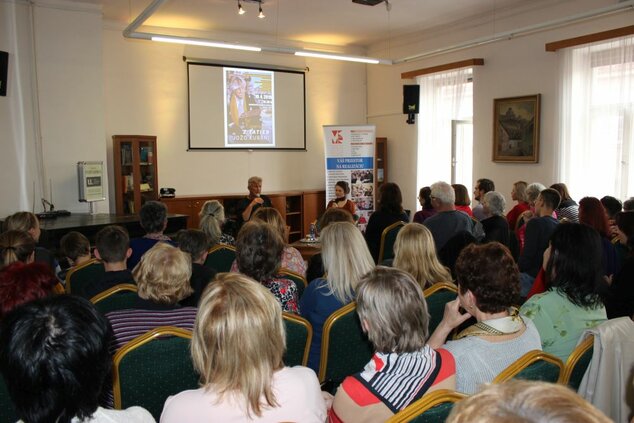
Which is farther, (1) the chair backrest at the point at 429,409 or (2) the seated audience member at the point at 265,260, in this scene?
(2) the seated audience member at the point at 265,260

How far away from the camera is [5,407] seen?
1904 millimetres

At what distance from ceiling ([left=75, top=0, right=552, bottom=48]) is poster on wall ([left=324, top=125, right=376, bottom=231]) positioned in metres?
1.83

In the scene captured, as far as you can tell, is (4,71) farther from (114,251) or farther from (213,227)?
(114,251)

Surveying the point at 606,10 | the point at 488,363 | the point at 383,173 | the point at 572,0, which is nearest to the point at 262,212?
the point at 488,363

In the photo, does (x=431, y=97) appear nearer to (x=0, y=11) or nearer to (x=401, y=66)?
(x=401, y=66)

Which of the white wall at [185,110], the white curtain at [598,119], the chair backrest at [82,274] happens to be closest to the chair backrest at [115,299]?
the chair backrest at [82,274]

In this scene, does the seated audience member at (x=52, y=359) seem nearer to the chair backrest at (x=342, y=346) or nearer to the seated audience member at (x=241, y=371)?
the seated audience member at (x=241, y=371)

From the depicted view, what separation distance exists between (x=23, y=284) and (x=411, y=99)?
837cm

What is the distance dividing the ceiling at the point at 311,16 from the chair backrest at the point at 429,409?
7387 mm

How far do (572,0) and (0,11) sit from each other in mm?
7831

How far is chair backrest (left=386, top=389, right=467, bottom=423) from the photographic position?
1.34 m

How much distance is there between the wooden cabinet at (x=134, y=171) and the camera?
8.35 metres

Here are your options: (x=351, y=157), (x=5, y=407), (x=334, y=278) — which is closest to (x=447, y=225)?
(x=334, y=278)

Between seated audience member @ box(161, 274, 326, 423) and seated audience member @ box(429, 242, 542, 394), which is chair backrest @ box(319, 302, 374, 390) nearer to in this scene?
seated audience member @ box(429, 242, 542, 394)
